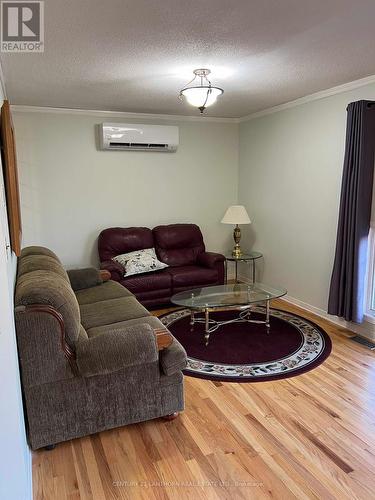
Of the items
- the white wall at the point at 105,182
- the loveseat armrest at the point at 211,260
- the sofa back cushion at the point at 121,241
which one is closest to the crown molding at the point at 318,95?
the white wall at the point at 105,182

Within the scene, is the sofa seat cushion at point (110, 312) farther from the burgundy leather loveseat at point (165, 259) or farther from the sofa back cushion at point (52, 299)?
the burgundy leather loveseat at point (165, 259)

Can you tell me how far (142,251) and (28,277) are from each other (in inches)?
96.1

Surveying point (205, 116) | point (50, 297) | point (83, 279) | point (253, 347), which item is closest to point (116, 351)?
point (50, 297)

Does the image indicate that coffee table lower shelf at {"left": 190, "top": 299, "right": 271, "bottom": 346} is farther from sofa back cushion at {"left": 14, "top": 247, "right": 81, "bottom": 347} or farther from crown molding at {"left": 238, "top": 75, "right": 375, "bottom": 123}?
crown molding at {"left": 238, "top": 75, "right": 375, "bottom": 123}

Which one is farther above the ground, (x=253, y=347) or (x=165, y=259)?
(x=165, y=259)

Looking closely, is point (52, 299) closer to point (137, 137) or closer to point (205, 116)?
point (137, 137)

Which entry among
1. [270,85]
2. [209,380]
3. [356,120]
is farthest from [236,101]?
[209,380]

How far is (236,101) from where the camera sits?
419 cm

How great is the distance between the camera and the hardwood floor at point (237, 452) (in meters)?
1.85

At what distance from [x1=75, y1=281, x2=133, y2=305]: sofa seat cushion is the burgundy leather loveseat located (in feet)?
1.73

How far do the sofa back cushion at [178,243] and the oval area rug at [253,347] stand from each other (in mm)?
962

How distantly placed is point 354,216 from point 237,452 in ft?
7.65

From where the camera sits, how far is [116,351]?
2.10m

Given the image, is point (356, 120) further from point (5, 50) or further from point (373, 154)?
point (5, 50)
